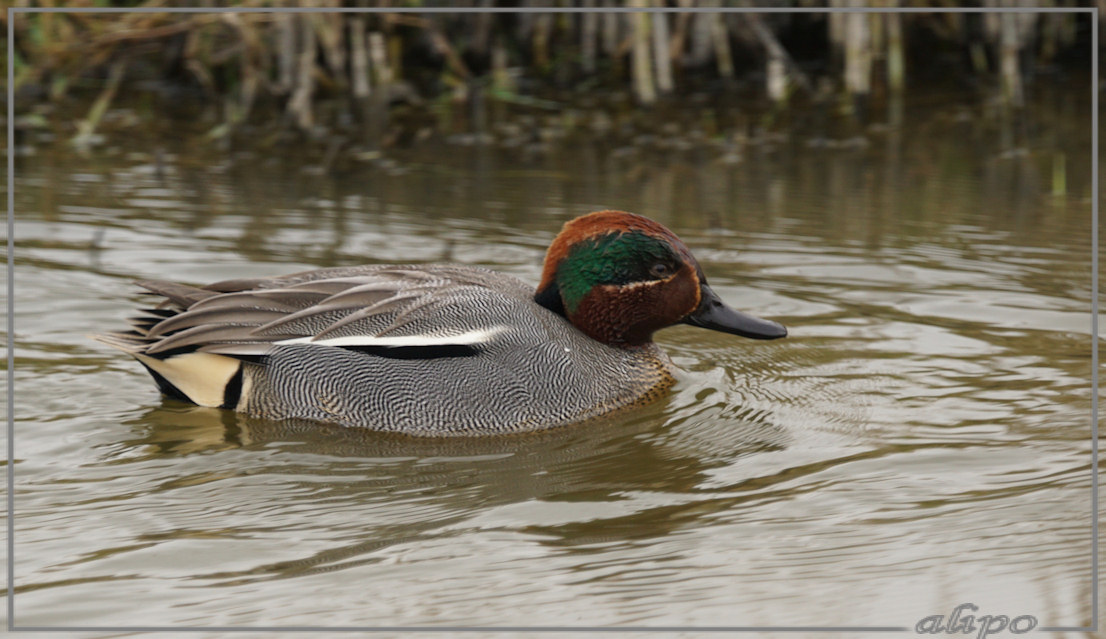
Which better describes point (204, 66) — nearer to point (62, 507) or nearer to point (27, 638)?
point (62, 507)

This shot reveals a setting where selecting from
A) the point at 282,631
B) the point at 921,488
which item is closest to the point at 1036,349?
the point at 921,488

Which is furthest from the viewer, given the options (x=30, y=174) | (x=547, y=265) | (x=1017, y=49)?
(x=1017, y=49)

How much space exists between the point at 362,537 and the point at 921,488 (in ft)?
Result: 5.84

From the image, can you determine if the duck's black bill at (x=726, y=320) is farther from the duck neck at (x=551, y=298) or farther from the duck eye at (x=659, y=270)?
the duck neck at (x=551, y=298)

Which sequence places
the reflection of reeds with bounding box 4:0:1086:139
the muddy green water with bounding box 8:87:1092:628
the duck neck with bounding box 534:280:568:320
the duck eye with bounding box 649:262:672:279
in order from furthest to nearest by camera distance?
1. the reflection of reeds with bounding box 4:0:1086:139
2. the duck neck with bounding box 534:280:568:320
3. the duck eye with bounding box 649:262:672:279
4. the muddy green water with bounding box 8:87:1092:628

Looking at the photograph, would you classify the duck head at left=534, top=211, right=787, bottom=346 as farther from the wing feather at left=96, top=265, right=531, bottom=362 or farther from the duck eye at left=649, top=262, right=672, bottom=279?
the wing feather at left=96, top=265, right=531, bottom=362

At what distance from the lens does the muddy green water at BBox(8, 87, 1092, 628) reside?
3.64 meters

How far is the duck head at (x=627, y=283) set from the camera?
5.16 m

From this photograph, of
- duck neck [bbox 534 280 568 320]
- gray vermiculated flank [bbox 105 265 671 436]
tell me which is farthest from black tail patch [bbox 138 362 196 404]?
duck neck [bbox 534 280 568 320]

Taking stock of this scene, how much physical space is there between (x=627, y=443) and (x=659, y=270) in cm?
72

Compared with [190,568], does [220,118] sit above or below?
above

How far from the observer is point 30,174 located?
8.23m

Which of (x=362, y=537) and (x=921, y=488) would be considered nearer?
(x=362, y=537)

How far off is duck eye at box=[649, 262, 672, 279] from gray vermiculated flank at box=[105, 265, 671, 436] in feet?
1.31
